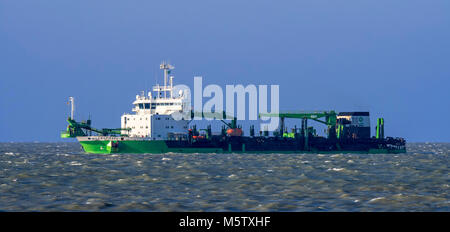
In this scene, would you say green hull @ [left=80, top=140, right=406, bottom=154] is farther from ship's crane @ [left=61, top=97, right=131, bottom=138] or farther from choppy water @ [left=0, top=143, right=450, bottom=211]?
choppy water @ [left=0, top=143, right=450, bottom=211]

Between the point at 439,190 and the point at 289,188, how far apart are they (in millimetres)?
7161

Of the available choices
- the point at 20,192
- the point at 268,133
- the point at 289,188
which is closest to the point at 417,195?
the point at 289,188

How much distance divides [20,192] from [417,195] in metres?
18.0

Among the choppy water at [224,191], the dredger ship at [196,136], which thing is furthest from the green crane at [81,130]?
the choppy water at [224,191]

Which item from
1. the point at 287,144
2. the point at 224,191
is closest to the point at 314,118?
the point at 287,144

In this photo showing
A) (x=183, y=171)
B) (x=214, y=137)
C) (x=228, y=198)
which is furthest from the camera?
(x=214, y=137)

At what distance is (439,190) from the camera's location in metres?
28.1

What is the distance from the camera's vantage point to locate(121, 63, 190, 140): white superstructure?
7431 centimetres

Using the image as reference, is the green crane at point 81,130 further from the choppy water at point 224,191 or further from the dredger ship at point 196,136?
the choppy water at point 224,191

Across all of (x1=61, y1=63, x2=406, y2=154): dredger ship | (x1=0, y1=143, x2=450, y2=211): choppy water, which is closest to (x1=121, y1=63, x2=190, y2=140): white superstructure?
(x1=61, y1=63, x2=406, y2=154): dredger ship

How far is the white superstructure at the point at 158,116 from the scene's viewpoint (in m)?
74.3

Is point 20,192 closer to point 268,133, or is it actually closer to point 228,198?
point 228,198
